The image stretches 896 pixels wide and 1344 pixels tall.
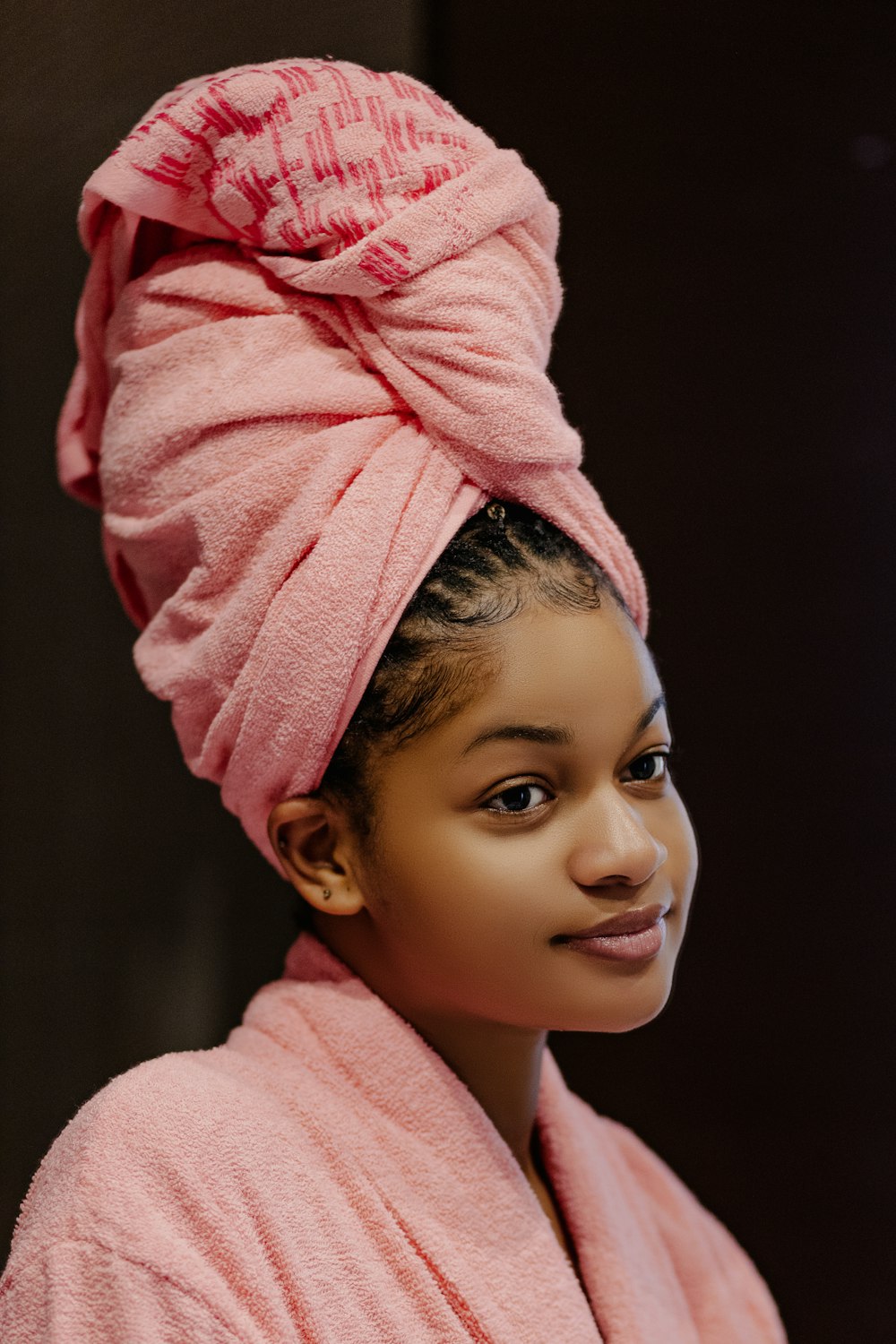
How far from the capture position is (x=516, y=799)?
787mm

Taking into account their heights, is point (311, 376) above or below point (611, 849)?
above

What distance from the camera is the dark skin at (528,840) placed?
0.78 metres

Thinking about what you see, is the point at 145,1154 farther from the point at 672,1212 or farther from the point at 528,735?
the point at 672,1212

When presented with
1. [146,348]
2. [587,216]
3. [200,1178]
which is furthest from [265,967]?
[587,216]

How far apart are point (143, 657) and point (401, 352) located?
0.80 feet

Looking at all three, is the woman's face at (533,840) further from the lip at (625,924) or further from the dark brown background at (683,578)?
the dark brown background at (683,578)

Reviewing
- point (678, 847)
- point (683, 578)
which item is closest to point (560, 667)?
point (678, 847)

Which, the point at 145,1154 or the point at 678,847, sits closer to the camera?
the point at 145,1154

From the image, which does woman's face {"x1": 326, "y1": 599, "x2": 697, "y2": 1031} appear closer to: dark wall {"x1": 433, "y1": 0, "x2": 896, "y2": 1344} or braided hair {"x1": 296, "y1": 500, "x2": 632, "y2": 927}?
braided hair {"x1": 296, "y1": 500, "x2": 632, "y2": 927}

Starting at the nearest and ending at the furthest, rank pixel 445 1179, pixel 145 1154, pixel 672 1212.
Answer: pixel 145 1154
pixel 445 1179
pixel 672 1212

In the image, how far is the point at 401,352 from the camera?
2.60ft

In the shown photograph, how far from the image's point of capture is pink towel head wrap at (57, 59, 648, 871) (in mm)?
771

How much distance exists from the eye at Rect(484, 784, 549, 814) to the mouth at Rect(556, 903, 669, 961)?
8cm

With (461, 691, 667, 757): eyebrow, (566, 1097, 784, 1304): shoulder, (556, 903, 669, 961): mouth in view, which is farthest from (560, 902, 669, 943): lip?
(566, 1097, 784, 1304): shoulder
